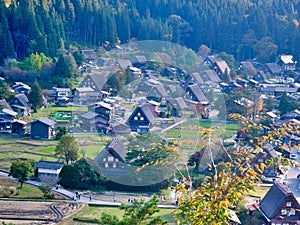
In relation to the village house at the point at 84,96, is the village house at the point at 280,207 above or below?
below

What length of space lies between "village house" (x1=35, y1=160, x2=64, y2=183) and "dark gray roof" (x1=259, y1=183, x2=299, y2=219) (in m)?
3.39

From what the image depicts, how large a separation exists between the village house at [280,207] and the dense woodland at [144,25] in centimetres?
1192

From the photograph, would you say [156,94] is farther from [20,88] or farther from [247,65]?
[247,65]

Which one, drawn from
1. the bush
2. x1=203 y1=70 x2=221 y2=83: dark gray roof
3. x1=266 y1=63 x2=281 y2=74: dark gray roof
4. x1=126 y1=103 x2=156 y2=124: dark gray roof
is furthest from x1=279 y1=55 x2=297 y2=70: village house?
the bush

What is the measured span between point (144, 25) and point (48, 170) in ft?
44.7

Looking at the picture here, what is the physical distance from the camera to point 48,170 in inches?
363

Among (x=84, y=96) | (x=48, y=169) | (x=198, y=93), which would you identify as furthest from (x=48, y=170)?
(x=198, y=93)

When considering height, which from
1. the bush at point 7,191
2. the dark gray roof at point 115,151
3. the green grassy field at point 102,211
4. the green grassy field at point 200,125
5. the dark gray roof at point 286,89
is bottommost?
the green grassy field at point 102,211

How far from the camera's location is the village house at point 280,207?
7.52 meters

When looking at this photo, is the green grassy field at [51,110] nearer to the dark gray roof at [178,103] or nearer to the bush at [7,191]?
the dark gray roof at [178,103]

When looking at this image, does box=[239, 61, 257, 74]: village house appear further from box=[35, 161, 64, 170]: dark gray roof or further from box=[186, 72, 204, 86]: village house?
box=[35, 161, 64, 170]: dark gray roof

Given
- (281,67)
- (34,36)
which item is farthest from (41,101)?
(281,67)

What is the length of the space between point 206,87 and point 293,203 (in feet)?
30.6

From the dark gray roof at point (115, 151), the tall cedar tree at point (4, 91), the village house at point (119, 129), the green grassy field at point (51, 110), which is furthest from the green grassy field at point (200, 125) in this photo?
the tall cedar tree at point (4, 91)
